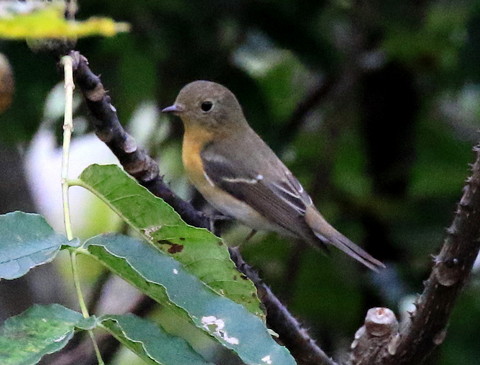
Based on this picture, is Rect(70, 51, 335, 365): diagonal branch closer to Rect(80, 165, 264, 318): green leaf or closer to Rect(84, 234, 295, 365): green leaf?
Rect(80, 165, 264, 318): green leaf

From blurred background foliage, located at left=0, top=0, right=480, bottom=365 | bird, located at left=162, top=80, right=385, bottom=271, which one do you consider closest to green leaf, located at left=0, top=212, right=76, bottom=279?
blurred background foliage, located at left=0, top=0, right=480, bottom=365

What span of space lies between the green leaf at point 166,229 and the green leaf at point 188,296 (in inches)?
1.9

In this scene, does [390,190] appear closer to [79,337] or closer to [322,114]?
[322,114]

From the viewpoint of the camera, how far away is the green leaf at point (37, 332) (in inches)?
50.1

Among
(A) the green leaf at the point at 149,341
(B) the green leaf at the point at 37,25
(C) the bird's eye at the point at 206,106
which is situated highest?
(C) the bird's eye at the point at 206,106

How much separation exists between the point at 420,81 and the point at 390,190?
575 mm

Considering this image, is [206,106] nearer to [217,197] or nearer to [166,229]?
[217,197]

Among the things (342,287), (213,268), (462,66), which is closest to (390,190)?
(342,287)

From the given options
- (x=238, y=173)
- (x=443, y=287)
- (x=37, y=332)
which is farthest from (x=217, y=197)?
(x=37, y=332)

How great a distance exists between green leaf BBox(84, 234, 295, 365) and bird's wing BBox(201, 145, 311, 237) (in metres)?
A: 2.62

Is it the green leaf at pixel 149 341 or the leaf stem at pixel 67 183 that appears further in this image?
the leaf stem at pixel 67 183

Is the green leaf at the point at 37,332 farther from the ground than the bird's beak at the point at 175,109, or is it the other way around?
the bird's beak at the point at 175,109

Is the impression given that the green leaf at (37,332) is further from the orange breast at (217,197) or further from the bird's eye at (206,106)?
the bird's eye at (206,106)

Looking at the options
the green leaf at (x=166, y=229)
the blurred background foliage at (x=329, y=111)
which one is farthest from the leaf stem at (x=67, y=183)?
the blurred background foliage at (x=329, y=111)
